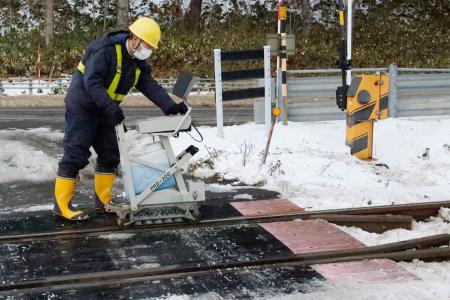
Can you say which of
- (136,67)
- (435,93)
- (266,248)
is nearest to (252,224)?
(266,248)

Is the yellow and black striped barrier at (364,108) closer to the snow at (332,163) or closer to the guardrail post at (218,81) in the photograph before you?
the snow at (332,163)

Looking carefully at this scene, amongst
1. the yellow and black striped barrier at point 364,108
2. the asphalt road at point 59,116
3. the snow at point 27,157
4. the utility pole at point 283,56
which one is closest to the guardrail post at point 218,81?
the utility pole at point 283,56

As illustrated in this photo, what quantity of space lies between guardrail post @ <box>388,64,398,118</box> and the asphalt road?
4032 millimetres

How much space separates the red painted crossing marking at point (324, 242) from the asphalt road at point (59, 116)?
7216 millimetres

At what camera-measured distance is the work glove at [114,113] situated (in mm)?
5727

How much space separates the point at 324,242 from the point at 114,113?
232 cm

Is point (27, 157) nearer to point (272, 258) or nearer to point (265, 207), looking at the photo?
point (265, 207)

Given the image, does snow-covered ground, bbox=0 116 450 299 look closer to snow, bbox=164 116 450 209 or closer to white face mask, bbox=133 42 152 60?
snow, bbox=164 116 450 209

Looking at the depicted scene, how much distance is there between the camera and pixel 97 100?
573cm

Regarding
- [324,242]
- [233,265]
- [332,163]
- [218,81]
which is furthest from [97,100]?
[218,81]

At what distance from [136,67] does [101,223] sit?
1.63 meters

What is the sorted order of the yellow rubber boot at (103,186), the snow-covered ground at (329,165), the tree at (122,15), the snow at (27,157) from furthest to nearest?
the tree at (122,15)
the snow at (27,157)
the yellow rubber boot at (103,186)
the snow-covered ground at (329,165)

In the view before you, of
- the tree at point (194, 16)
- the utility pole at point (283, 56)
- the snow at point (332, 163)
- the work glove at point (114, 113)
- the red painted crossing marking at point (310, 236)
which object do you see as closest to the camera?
the red painted crossing marking at point (310, 236)

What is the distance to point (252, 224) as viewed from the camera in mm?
6262
